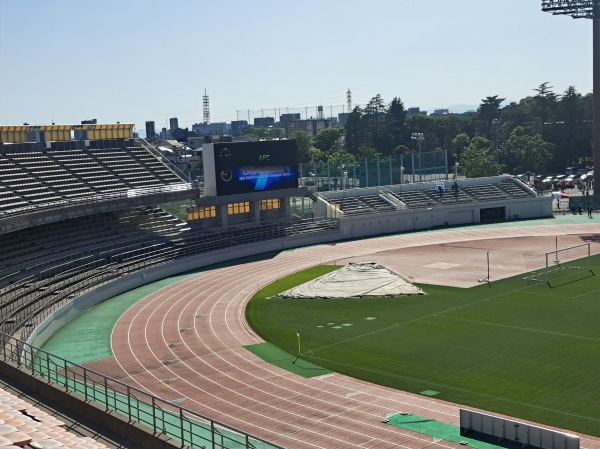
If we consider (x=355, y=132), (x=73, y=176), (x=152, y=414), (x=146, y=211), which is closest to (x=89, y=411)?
(x=152, y=414)

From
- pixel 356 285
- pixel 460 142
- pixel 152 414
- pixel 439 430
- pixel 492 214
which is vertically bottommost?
pixel 439 430

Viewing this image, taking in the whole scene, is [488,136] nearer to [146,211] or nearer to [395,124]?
[395,124]

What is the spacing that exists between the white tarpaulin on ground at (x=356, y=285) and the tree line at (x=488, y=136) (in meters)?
64.2

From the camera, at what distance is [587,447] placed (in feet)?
90.1

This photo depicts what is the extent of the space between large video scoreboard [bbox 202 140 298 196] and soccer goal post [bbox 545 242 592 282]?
1008 inches

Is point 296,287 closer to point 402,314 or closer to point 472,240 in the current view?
point 402,314

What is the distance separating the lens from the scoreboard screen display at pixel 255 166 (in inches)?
2926

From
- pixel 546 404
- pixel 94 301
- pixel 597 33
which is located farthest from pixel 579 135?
pixel 546 404

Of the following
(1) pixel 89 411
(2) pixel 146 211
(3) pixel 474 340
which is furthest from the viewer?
(2) pixel 146 211

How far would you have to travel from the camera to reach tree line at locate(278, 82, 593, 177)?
421 ft

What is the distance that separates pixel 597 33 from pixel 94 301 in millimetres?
62513

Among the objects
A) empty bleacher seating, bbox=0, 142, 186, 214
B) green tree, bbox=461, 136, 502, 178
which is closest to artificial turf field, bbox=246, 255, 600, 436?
empty bleacher seating, bbox=0, 142, 186, 214

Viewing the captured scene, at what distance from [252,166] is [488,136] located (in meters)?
102

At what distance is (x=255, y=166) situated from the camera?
7619 cm
